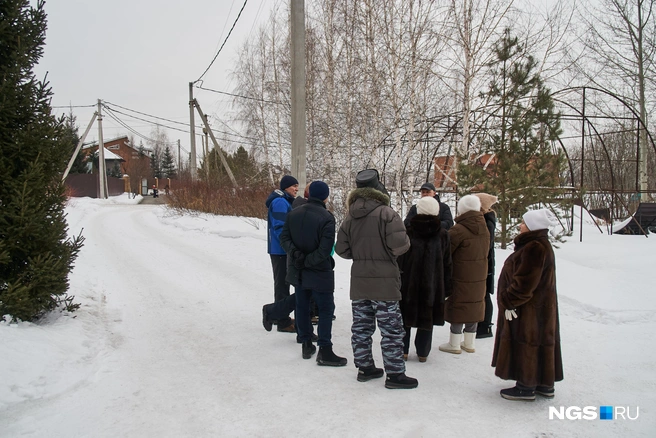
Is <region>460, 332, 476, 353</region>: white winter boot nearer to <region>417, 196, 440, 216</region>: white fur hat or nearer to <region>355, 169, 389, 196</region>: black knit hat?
<region>417, 196, 440, 216</region>: white fur hat

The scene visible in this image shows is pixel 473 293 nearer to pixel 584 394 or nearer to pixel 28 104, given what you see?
pixel 584 394

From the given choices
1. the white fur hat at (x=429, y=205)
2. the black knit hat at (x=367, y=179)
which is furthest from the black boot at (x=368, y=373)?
the black knit hat at (x=367, y=179)

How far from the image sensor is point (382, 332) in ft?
13.6

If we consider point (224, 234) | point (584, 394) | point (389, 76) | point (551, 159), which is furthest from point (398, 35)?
point (584, 394)

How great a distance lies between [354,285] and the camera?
4137 mm

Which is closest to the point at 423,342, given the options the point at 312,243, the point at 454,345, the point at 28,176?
the point at 454,345

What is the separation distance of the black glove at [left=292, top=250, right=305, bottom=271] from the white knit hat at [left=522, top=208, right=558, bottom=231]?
6.90 ft

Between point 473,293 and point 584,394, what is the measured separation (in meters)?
1.32

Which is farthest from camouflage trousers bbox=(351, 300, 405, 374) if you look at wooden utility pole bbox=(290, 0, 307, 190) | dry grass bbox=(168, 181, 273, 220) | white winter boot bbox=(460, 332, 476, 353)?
dry grass bbox=(168, 181, 273, 220)

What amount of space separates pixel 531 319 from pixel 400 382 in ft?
4.04

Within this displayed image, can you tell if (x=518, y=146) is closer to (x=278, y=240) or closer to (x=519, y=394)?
(x=278, y=240)

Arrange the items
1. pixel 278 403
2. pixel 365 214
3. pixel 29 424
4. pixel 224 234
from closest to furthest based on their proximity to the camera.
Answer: pixel 29 424
pixel 278 403
pixel 365 214
pixel 224 234

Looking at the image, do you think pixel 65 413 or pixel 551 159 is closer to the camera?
pixel 65 413

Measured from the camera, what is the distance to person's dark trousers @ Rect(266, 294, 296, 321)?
17.7 feet
